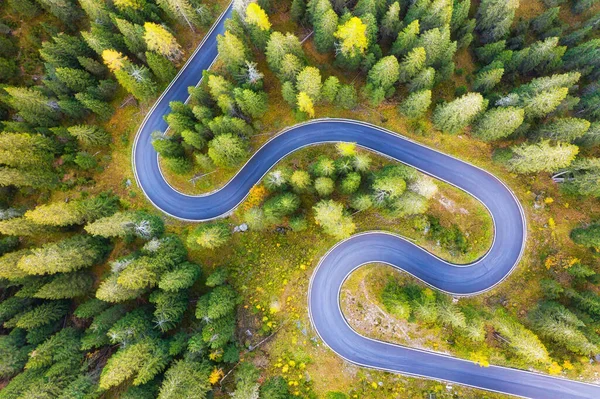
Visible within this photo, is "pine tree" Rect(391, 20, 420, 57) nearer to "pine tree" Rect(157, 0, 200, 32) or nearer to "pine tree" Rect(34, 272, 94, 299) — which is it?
"pine tree" Rect(157, 0, 200, 32)

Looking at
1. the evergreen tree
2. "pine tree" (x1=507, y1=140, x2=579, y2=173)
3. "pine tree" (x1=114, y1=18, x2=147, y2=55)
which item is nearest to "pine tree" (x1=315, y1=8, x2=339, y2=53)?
"pine tree" (x1=114, y1=18, x2=147, y2=55)

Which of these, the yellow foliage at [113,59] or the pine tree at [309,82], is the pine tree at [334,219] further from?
the yellow foliage at [113,59]

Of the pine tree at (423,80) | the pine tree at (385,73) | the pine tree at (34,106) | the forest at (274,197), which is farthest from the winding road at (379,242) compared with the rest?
the pine tree at (34,106)

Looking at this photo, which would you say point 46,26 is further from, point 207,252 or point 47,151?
point 207,252

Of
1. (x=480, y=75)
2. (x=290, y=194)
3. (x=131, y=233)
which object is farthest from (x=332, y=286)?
(x=480, y=75)

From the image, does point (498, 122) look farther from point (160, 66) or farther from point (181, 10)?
point (160, 66)

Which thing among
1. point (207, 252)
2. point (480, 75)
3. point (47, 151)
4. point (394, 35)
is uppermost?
point (394, 35)

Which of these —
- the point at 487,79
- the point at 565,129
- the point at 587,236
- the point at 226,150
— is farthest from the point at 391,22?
the point at 587,236
